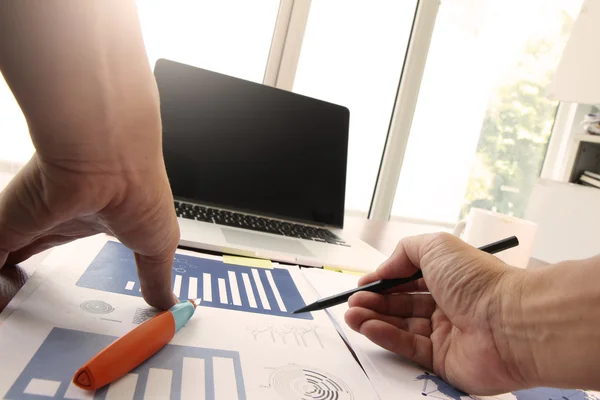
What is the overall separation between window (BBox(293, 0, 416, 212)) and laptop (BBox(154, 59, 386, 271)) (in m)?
1.01

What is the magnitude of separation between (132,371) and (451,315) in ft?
1.07

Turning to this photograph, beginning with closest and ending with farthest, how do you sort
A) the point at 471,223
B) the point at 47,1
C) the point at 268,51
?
1. the point at 47,1
2. the point at 471,223
3. the point at 268,51

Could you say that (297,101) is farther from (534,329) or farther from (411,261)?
(534,329)

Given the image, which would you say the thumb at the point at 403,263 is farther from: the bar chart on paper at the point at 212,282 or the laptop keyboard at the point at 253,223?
the laptop keyboard at the point at 253,223

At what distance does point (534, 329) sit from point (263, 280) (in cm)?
32

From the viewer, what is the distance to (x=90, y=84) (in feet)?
0.91

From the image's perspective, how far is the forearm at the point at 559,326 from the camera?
355 millimetres

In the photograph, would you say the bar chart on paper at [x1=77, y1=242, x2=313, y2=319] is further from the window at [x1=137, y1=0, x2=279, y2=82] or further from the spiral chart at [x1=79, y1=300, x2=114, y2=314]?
the window at [x1=137, y1=0, x2=279, y2=82]

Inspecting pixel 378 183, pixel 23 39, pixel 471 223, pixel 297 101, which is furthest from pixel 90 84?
pixel 378 183

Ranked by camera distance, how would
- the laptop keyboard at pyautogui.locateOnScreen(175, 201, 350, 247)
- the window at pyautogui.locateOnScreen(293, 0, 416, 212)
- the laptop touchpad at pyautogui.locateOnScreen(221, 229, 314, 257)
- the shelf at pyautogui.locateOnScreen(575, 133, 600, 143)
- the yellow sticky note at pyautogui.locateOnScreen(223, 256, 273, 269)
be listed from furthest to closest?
the window at pyautogui.locateOnScreen(293, 0, 416, 212) < the shelf at pyautogui.locateOnScreen(575, 133, 600, 143) < the laptop keyboard at pyautogui.locateOnScreen(175, 201, 350, 247) < the laptop touchpad at pyautogui.locateOnScreen(221, 229, 314, 257) < the yellow sticky note at pyautogui.locateOnScreen(223, 256, 273, 269)

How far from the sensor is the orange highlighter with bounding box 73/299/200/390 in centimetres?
30

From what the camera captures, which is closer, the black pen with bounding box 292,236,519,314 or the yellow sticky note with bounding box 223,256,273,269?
the black pen with bounding box 292,236,519,314

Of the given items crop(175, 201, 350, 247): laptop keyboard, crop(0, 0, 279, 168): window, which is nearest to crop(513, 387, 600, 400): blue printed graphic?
crop(175, 201, 350, 247): laptop keyboard

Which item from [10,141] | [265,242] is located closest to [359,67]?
[10,141]
